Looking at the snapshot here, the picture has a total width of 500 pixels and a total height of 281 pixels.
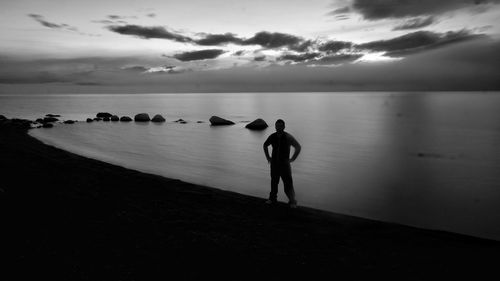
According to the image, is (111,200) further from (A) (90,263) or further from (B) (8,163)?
(B) (8,163)

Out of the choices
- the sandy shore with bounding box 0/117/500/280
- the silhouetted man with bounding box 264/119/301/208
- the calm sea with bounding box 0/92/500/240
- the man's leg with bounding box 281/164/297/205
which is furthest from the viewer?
the calm sea with bounding box 0/92/500/240

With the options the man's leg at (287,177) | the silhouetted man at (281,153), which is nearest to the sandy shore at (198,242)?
the man's leg at (287,177)

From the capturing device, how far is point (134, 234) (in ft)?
28.1

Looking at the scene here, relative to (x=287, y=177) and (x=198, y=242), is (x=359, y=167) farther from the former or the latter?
(x=198, y=242)

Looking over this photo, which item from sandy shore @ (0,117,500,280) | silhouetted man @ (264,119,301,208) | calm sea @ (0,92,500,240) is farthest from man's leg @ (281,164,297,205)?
calm sea @ (0,92,500,240)

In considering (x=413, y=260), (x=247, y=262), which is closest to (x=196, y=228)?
(x=247, y=262)

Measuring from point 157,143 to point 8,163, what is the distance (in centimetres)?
2404

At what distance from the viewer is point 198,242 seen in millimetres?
8492

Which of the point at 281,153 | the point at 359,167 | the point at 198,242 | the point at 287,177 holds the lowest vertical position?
the point at 359,167

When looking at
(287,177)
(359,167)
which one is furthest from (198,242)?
(359,167)

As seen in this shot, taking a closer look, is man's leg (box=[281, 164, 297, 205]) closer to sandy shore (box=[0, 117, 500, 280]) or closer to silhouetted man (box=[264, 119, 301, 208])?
silhouetted man (box=[264, 119, 301, 208])

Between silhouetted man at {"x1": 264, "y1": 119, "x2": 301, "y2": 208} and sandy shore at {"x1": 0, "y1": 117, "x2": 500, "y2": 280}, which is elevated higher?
silhouetted man at {"x1": 264, "y1": 119, "x2": 301, "y2": 208}

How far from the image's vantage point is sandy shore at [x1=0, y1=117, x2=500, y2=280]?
6992 mm

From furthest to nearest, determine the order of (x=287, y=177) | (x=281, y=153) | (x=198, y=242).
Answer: (x=287, y=177) < (x=281, y=153) < (x=198, y=242)
